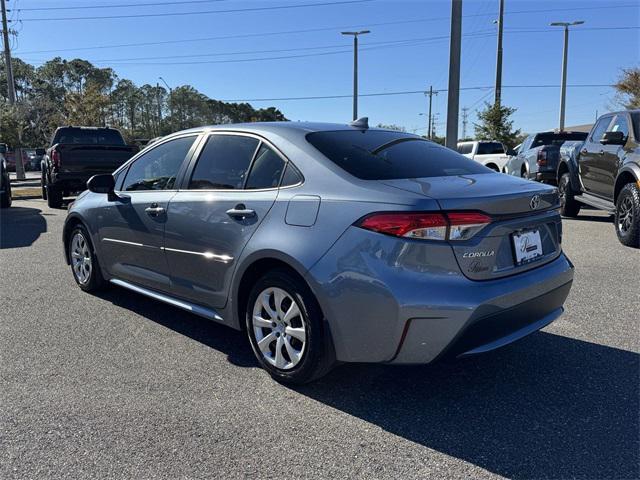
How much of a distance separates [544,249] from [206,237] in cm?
217

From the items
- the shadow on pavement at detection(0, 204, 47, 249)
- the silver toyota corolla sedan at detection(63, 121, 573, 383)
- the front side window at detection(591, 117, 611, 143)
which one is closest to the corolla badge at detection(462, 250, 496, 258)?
the silver toyota corolla sedan at detection(63, 121, 573, 383)

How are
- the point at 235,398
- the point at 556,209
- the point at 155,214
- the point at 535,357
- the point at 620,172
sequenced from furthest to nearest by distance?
1. the point at 620,172
2. the point at 155,214
3. the point at 535,357
4. the point at 556,209
5. the point at 235,398

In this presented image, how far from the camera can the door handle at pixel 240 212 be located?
3.39 metres

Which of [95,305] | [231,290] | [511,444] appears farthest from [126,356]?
[511,444]

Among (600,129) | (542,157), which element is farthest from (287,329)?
(542,157)

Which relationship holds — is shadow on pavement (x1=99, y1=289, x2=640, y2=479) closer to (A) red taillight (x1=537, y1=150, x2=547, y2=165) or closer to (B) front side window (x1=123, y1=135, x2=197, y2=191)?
(B) front side window (x1=123, y1=135, x2=197, y2=191)

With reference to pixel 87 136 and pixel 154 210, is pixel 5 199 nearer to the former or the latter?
pixel 87 136

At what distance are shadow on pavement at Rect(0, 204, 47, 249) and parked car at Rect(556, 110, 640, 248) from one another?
8.84 m

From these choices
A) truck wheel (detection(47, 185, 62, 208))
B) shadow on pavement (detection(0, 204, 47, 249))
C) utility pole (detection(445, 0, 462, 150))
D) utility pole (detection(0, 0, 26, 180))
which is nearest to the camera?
shadow on pavement (detection(0, 204, 47, 249))

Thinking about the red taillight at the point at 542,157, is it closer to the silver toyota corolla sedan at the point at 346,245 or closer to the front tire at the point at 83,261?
the silver toyota corolla sedan at the point at 346,245

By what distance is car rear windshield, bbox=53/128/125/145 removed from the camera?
14.6 meters

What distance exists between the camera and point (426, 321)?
2715 millimetres

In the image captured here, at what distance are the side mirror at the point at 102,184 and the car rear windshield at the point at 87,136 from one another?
34.4ft

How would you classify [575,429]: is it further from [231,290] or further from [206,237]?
[206,237]
